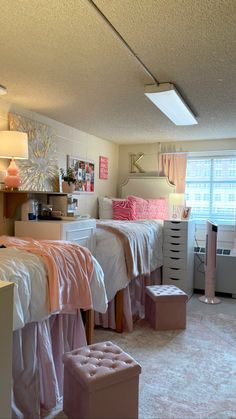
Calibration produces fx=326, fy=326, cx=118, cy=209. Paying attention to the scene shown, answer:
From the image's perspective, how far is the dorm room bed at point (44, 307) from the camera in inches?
68.7

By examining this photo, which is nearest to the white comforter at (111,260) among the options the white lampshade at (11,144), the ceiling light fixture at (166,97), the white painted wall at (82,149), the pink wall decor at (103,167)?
the white painted wall at (82,149)

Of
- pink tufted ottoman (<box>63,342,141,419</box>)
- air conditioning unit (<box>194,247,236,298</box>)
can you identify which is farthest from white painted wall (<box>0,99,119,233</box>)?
air conditioning unit (<box>194,247,236,298</box>)

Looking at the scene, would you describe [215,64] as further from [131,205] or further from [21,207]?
[131,205]

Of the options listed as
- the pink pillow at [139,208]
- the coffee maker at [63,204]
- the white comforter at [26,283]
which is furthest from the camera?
the pink pillow at [139,208]

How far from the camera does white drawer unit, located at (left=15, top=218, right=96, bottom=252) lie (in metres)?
2.65

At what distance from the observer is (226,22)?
5.30 feet

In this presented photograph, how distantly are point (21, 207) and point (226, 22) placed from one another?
7.01 feet

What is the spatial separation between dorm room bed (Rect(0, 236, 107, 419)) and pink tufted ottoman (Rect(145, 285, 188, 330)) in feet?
3.16

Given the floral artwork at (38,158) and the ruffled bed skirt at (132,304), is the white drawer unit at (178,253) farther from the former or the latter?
the floral artwork at (38,158)

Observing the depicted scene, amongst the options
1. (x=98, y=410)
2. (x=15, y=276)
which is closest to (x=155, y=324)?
(x=98, y=410)

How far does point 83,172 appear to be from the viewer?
4.32 m

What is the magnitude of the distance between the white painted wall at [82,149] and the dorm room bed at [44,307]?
1077 mm

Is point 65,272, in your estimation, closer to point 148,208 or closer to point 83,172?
point 83,172

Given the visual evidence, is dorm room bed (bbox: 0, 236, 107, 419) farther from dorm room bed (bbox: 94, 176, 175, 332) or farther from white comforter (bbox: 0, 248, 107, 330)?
dorm room bed (bbox: 94, 176, 175, 332)
